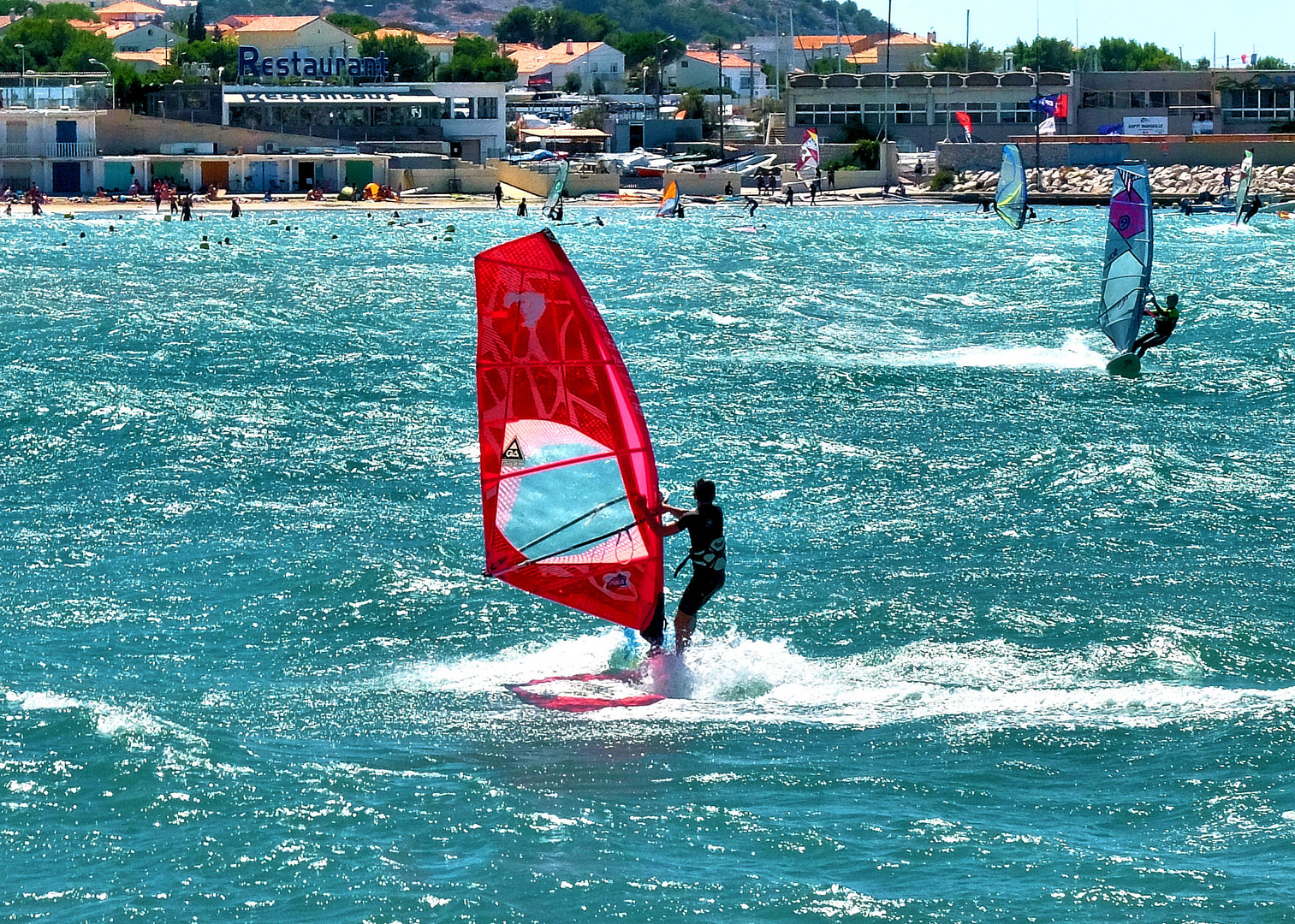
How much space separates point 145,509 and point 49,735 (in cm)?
809

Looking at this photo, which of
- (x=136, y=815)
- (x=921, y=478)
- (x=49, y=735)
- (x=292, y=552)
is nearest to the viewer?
(x=136, y=815)

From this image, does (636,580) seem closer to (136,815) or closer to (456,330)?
(136,815)

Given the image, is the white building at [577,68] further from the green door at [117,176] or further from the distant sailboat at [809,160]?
the green door at [117,176]

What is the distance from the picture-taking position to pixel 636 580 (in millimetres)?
14586

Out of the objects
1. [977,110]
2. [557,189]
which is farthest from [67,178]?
[977,110]

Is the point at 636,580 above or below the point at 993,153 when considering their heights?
below

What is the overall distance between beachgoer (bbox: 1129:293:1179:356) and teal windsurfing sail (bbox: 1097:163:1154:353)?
0.19 meters

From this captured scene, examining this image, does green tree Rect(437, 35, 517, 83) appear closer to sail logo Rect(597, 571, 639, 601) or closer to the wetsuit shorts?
the wetsuit shorts

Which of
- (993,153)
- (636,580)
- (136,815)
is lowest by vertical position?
(136,815)

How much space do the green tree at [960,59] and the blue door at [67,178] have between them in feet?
349

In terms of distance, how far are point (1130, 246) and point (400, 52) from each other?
142 m

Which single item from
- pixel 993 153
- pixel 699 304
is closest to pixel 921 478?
pixel 699 304

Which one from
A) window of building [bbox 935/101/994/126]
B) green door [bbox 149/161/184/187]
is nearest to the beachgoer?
green door [bbox 149/161/184/187]

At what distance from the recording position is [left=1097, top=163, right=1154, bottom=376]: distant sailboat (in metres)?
31.3
